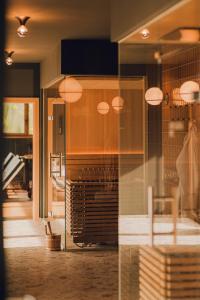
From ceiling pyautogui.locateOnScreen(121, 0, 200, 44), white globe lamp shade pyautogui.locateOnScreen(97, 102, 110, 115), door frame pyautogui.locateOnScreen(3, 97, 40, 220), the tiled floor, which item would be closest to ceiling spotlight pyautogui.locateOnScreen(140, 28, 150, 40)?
ceiling pyautogui.locateOnScreen(121, 0, 200, 44)

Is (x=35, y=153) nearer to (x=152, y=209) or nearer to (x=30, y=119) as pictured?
(x=30, y=119)

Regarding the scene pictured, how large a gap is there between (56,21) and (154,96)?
2659mm

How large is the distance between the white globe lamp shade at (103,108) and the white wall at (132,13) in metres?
2.74

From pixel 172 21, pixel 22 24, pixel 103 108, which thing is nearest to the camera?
pixel 172 21

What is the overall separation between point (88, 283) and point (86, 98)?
7.84 ft

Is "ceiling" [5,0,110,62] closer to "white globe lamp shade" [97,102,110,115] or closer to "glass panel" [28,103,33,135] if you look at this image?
"white globe lamp shade" [97,102,110,115]

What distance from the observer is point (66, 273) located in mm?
5719

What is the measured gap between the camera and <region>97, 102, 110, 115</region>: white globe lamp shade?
6.95 m

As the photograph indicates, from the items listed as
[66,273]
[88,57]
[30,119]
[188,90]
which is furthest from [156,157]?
[30,119]

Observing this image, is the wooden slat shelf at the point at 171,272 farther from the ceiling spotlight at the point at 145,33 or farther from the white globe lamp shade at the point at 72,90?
the white globe lamp shade at the point at 72,90

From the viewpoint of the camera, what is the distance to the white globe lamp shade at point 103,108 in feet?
22.8

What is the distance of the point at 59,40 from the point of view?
7.19 m

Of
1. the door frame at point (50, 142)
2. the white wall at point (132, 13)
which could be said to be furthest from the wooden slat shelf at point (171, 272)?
the door frame at point (50, 142)

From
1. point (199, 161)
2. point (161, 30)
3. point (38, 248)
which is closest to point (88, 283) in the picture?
point (38, 248)
